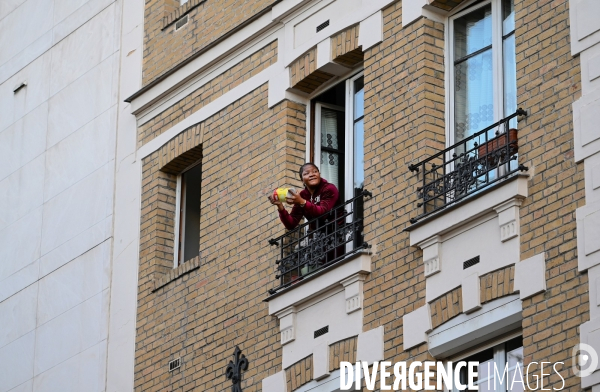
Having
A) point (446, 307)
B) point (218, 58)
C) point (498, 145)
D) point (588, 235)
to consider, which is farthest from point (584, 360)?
point (218, 58)

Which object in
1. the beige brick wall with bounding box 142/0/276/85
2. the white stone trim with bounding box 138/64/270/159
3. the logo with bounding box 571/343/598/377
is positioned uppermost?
the beige brick wall with bounding box 142/0/276/85

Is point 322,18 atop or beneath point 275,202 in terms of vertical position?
atop

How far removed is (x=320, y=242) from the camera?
625 inches

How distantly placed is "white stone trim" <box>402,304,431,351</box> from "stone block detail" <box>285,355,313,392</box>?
1.36m

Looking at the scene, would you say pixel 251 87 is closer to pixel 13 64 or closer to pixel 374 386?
pixel 374 386

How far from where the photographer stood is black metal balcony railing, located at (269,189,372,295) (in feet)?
51.1

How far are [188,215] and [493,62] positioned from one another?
5194mm

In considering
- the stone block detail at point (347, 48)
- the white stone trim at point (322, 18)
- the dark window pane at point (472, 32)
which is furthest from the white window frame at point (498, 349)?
the white stone trim at point (322, 18)

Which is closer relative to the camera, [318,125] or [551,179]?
[551,179]

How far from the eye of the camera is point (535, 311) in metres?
13.2

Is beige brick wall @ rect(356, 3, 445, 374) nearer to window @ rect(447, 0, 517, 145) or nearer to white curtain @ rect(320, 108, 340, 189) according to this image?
window @ rect(447, 0, 517, 145)

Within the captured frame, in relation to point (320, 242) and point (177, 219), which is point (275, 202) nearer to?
point (320, 242)

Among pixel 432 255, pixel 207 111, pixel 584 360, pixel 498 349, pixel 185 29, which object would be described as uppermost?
pixel 185 29

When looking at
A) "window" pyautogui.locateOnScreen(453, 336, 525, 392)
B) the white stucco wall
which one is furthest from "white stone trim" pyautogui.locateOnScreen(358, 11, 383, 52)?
the white stucco wall
